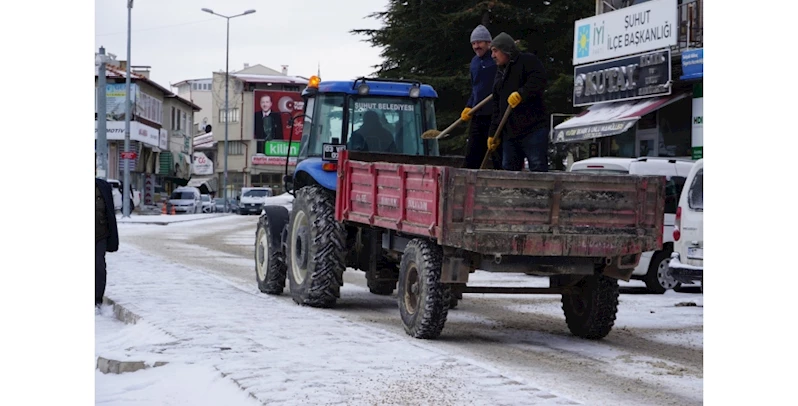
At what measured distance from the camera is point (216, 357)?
8.74 metres

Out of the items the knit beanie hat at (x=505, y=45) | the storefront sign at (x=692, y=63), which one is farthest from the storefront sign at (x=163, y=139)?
the knit beanie hat at (x=505, y=45)

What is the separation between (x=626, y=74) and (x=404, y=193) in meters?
15.9

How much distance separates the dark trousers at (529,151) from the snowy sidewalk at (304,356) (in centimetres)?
179

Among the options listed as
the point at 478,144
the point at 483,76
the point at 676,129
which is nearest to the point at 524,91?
the point at 483,76

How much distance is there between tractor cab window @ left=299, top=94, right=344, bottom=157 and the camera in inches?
543

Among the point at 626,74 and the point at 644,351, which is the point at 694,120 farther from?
the point at 644,351

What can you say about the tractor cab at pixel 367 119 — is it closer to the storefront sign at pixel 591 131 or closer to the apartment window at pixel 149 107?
the storefront sign at pixel 591 131

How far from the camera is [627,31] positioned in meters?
25.8

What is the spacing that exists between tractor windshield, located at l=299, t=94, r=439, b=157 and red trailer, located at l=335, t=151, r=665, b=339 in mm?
2526

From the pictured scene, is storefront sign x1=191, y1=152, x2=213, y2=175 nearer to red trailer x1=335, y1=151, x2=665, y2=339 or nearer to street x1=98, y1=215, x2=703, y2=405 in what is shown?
street x1=98, y1=215, x2=703, y2=405

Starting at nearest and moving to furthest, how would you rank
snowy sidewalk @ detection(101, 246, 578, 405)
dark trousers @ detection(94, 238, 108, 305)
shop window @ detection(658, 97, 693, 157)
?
snowy sidewalk @ detection(101, 246, 578, 405) → dark trousers @ detection(94, 238, 108, 305) → shop window @ detection(658, 97, 693, 157)

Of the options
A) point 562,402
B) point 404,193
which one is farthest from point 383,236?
point 562,402

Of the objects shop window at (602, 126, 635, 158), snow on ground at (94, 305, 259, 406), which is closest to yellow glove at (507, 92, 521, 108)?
snow on ground at (94, 305, 259, 406)
